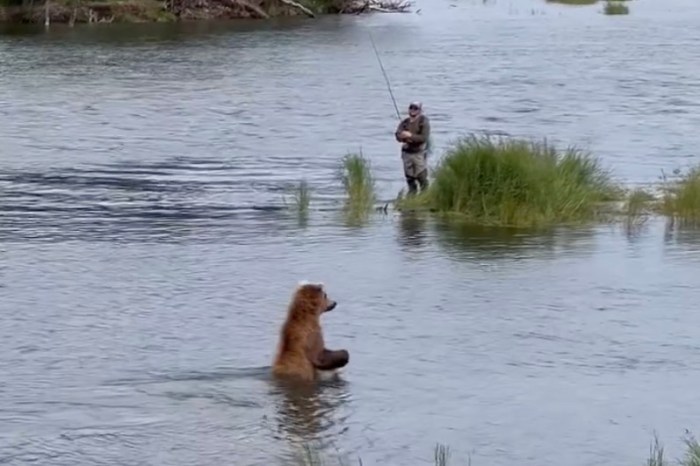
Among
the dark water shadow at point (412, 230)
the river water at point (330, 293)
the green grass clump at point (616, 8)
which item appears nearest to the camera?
the river water at point (330, 293)

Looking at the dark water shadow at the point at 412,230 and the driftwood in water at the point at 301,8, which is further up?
the driftwood in water at the point at 301,8

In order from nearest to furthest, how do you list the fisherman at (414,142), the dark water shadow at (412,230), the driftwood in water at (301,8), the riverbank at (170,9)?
the dark water shadow at (412,230) → the fisherman at (414,142) → the riverbank at (170,9) → the driftwood in water at (301,8)

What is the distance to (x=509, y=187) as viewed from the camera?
1847 cm

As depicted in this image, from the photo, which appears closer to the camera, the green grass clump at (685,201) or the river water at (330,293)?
the river water at (330,293)

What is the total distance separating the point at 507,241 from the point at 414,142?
2576 mm

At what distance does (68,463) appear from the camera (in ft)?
30.7

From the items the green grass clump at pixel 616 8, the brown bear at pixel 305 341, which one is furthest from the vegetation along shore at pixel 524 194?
the green grass clump at pixel 616 8

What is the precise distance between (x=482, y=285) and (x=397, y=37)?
131 feet

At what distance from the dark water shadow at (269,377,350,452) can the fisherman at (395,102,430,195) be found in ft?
27.4

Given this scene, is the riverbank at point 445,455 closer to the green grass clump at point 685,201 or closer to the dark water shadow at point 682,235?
the dark water shadow at point 682,235

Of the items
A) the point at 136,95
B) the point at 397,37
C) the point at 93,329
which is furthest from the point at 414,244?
the point at 397,37

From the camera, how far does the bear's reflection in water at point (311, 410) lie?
9.95 metres

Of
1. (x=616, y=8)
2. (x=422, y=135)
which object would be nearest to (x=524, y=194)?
(x=422, y=135)

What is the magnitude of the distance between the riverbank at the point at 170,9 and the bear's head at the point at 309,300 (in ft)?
165
